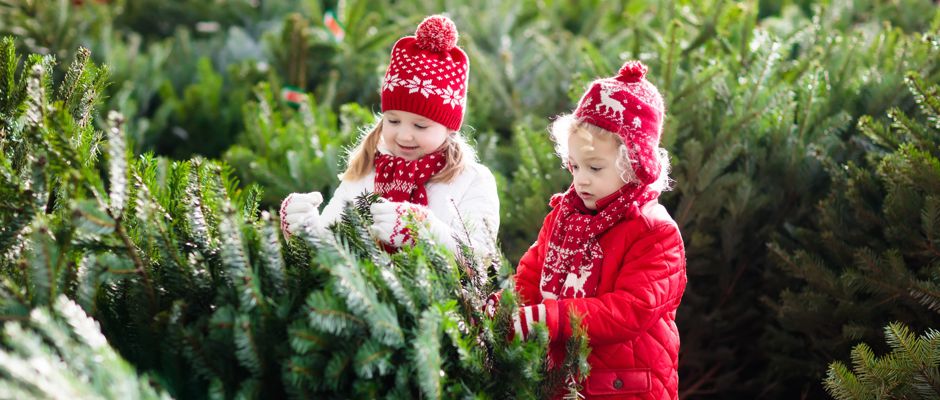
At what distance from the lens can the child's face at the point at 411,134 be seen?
9.25 feet

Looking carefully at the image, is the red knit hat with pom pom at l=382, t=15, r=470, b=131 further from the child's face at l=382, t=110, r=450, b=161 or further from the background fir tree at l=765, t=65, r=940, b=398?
the background fir tree at l=765, t=65, r=940, b=398

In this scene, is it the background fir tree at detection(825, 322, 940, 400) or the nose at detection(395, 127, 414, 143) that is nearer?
the background fir tree at detection(825, 322, 940, 400)

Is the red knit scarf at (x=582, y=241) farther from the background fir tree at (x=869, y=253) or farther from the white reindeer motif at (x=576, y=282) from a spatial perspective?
the background fir tree at (x=869, y=253)

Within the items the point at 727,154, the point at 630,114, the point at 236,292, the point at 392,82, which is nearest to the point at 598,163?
the point at 630,114

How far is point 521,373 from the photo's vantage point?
7.08 feet

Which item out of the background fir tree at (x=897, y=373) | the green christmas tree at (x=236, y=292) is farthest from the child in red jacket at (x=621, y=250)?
the background fir tree at (x=897, y=373)

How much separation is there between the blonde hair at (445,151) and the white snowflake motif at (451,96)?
11cm

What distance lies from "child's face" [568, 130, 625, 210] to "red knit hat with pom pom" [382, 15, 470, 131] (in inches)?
19.7

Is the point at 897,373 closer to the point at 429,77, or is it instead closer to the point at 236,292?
the point at 429,77

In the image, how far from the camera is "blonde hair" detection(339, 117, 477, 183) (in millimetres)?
2832

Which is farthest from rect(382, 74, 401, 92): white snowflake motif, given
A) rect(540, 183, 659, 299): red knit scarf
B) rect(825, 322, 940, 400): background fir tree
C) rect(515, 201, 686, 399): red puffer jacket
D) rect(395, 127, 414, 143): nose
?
rect(825, 322, 940, 400): background fir tree

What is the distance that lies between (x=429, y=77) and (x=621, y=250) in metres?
0.79

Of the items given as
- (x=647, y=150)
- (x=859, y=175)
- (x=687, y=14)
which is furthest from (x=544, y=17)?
(x=647, y=150)

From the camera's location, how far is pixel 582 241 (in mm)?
2525
